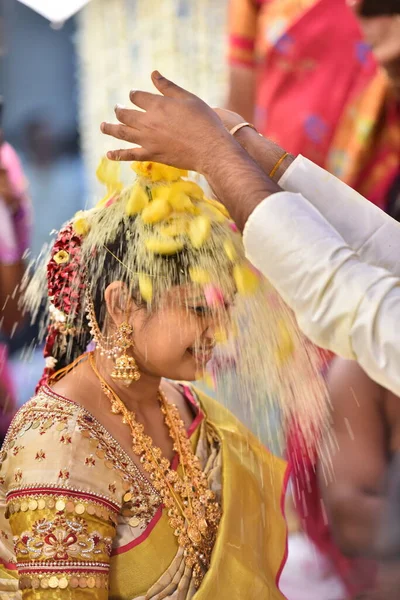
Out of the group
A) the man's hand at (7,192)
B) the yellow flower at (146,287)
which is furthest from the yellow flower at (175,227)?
the man's hand at (7,192)

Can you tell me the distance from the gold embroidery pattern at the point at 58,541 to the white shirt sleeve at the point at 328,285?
0.62m

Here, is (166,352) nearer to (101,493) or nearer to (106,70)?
(101,493)

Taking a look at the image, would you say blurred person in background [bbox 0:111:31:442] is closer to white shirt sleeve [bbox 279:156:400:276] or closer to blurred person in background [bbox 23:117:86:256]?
blurred person in background [bbox 23:117:86:256]

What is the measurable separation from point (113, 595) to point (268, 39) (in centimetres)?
228

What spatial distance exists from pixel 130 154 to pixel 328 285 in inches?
20.3

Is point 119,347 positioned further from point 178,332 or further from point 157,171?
point 157,171

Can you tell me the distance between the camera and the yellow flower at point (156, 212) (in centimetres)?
174

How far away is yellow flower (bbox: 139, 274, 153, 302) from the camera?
1768mm

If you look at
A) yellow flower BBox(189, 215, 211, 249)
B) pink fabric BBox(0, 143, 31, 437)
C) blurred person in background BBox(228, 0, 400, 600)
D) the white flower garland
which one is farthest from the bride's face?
the white flower garland

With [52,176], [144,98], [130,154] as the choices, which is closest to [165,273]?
[130,154]

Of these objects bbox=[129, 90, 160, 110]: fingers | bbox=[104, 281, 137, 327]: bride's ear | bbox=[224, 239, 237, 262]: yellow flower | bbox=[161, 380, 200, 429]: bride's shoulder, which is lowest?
bbox=[161, 380, 200, 429]: bride's shoulder

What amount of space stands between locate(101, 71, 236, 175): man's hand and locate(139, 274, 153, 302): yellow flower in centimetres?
29

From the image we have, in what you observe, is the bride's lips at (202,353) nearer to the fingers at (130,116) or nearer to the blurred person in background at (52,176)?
the fingers at (130,116)

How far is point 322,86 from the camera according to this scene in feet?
10.4
